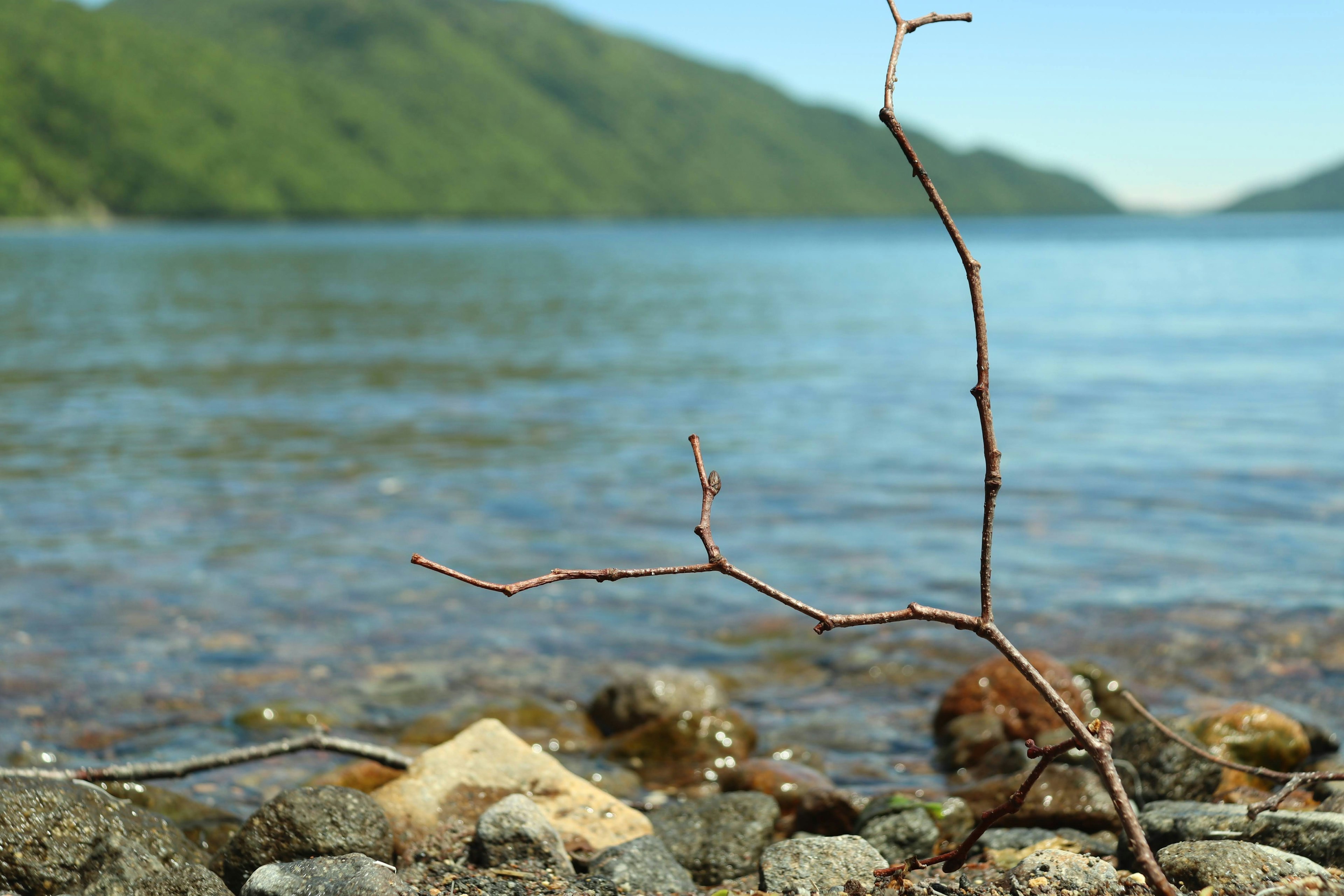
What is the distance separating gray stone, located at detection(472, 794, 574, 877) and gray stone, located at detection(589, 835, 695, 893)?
0.48 ft

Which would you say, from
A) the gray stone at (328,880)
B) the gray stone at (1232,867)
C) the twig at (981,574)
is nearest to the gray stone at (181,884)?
the gray stone at (328,880)

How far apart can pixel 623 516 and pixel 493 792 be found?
20.2ft

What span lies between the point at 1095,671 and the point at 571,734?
11.0ft

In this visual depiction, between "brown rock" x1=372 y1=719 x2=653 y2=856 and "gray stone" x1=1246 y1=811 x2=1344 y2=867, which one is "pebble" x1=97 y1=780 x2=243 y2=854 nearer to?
"brown rock" x1=372 y1=719 x2=653 y2=856

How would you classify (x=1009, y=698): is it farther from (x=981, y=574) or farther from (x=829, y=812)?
(x=981, y=574)

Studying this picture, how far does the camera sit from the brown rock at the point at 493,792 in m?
5.21

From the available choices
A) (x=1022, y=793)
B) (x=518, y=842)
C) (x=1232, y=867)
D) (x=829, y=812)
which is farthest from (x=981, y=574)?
(x=829, y=812)

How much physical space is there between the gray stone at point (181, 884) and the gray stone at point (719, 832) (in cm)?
199

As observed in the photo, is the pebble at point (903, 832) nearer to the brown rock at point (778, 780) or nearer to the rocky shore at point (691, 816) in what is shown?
the rocky shore at point (691, 816)

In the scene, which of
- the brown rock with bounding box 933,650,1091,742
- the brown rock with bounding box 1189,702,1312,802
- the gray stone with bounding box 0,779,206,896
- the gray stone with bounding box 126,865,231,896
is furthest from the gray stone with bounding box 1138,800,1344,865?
the gray stone with bounding box 0,779,206,896

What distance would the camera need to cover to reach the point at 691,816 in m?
5.50

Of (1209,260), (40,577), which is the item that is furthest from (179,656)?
(1209,260)

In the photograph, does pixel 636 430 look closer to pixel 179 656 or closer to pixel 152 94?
pixel 179 656

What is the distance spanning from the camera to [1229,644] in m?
8.16
